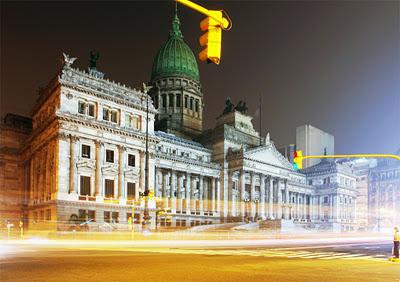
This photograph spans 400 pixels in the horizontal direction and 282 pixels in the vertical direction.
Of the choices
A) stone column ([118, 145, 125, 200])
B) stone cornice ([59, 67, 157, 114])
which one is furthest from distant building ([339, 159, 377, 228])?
stone column ([118, 145, 125, 200])

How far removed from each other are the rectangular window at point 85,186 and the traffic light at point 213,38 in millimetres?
48418

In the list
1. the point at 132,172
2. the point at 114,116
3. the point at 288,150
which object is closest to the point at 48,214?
the point at 132,172

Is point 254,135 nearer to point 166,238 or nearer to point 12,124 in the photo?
point 12,124

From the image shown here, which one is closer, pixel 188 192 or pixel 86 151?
pixel 86 151

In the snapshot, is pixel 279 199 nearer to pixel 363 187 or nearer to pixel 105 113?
pixel 105 113

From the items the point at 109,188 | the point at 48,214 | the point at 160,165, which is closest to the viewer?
the point at 48,214

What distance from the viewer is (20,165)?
70188 millimetres

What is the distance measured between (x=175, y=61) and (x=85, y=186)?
177 feet

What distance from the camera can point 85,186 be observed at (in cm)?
5647

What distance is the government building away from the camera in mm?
55594

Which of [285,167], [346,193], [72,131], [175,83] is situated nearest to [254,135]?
[285,167]

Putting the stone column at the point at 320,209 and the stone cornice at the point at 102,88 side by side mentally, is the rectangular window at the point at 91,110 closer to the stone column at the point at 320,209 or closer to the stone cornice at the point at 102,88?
the stone cornice at the point at 102,88

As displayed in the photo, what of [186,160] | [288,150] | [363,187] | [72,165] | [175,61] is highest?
[175,61]

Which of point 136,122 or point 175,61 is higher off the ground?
point 175,61
